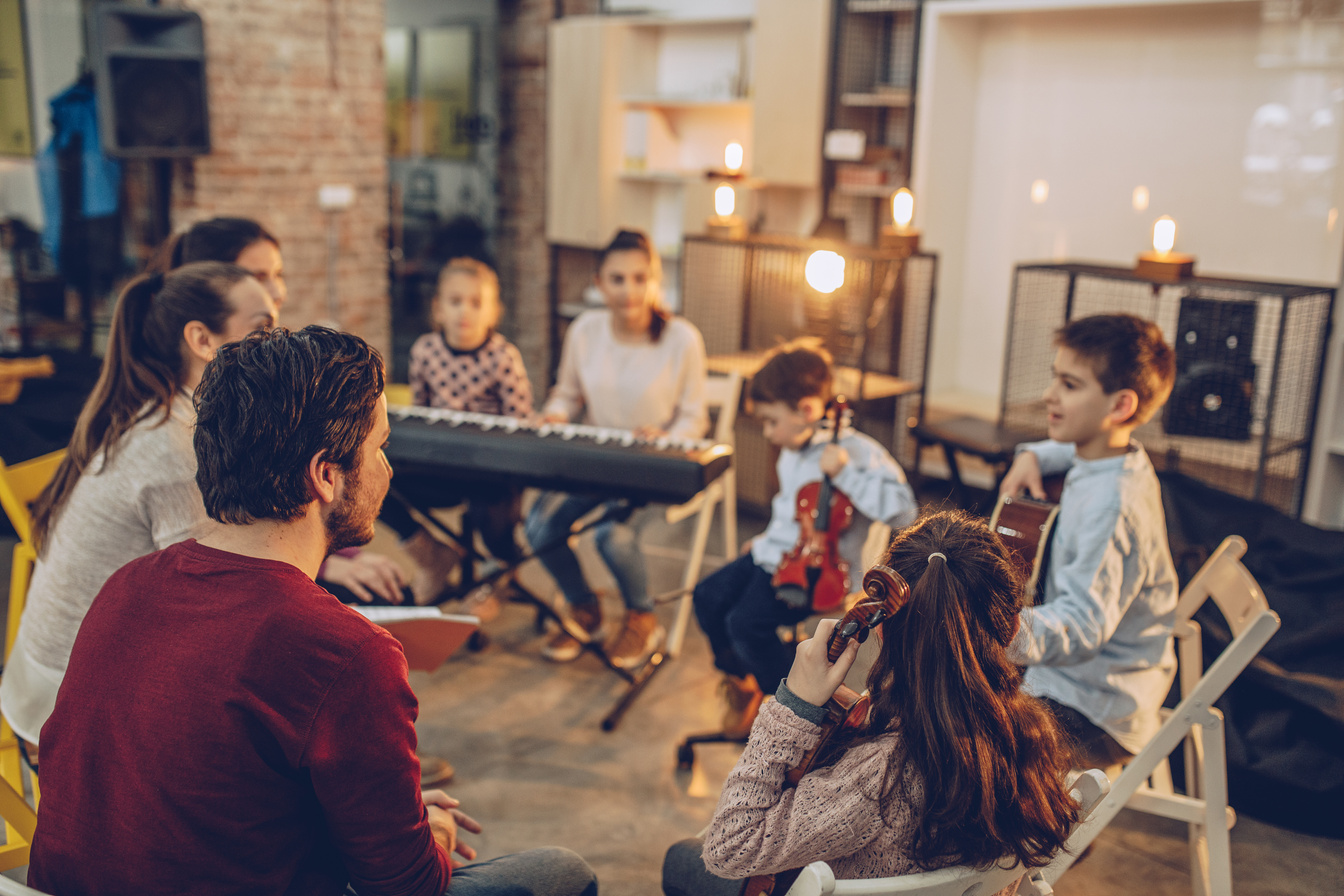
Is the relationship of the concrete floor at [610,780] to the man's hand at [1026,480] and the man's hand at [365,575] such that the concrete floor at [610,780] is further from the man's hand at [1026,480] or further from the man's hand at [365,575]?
the man's hand at [1026,480]

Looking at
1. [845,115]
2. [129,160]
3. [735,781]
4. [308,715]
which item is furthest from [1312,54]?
[129,160]

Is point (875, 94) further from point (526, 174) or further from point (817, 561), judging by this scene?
point (817, 561)

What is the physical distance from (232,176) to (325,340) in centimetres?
401

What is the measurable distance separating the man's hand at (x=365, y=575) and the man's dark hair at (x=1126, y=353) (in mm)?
1446

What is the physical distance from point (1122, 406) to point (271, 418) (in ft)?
4.96

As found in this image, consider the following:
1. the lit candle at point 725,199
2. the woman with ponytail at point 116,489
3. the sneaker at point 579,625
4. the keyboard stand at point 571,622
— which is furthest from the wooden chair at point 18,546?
the lit candle at point 725,199

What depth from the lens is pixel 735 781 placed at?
130 cm

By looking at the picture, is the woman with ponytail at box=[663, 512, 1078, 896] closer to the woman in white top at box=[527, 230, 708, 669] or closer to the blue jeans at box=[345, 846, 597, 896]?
Answer: the blue jeans at box=[345, 846, 597, 896]

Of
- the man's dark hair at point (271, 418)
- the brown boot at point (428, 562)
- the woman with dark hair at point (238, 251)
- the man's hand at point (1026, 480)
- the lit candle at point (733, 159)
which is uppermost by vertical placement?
the lit candle at point (733, 159)

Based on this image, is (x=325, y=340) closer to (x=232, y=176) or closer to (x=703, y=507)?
(x=703, y=507)

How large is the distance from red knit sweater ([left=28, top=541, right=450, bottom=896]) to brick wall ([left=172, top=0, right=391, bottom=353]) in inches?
158

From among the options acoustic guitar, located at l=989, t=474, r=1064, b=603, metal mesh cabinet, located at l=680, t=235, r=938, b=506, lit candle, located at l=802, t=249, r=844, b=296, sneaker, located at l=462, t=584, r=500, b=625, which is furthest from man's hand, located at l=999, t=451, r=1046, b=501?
metal mesh cabinet, located at l=680, t=235, r=938, b=506

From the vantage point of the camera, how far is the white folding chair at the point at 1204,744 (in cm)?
174

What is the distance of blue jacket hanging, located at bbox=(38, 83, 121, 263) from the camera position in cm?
453
